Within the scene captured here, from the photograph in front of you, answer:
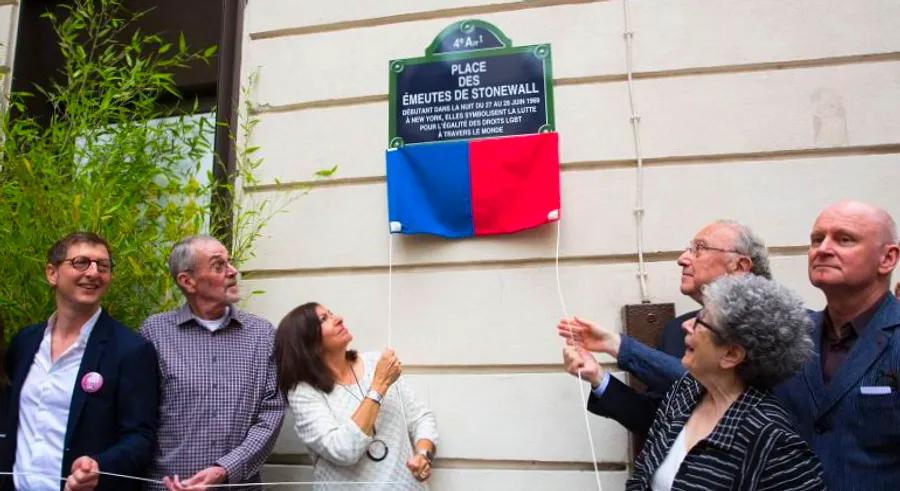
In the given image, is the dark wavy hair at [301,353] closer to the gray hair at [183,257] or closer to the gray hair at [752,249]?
the gray hair at [183,257]

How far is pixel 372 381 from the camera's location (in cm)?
290

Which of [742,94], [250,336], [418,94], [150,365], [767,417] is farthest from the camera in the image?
[418,94]

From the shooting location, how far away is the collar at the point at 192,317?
311 cm

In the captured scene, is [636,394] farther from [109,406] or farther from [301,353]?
[109,406]

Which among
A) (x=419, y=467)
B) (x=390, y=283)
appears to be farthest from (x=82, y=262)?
(x=419, y=467)

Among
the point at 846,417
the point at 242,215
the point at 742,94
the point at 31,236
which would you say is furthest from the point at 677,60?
the point at 31,236

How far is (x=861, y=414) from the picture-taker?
217 cm

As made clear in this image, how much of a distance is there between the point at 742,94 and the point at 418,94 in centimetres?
162

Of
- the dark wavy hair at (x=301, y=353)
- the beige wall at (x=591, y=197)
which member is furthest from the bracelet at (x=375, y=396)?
the beige wall at (x=591, y=197)

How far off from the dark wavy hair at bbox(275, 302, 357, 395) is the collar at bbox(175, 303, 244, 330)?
22 centimetres

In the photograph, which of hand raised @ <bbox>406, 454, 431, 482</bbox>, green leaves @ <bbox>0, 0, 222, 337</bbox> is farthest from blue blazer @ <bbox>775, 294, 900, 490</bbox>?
green leaves @ <bbox>0, 0, 222, 337</bbox>

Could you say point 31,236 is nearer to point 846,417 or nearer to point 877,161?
point 846,417

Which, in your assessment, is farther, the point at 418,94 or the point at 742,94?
the point at 418,94

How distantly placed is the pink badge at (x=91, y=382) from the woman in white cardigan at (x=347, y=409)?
0.69 meters
